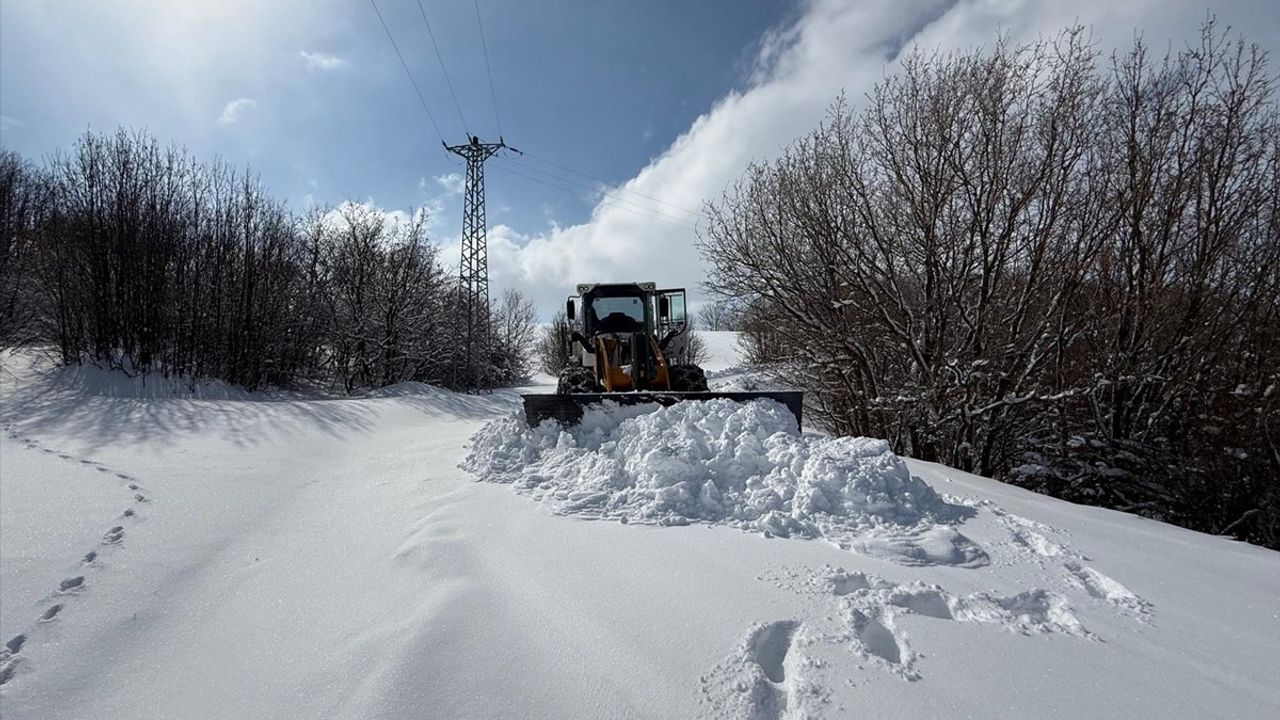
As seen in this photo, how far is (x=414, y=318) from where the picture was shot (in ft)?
53.9

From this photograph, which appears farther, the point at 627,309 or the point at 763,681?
the point at 627,309

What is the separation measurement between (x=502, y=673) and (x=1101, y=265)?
809 centimetres

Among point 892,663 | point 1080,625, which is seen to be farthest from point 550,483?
point 1080,625

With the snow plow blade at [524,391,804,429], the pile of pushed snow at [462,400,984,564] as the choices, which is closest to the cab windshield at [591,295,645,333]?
the snow plow blade at [524,391,804,429]

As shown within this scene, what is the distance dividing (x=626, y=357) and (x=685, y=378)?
897 millimetres

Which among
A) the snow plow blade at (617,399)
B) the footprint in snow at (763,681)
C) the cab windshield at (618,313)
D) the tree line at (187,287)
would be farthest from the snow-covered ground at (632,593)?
the tree line at (187,287)

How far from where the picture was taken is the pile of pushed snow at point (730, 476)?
128 inches

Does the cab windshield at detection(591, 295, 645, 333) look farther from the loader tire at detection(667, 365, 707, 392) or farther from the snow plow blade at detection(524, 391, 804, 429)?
the snow plow blade at detection(524, 391, 804, 429)

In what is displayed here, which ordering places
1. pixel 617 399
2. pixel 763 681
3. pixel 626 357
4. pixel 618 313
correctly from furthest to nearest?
pixel 618 313 < pixel 626 357 < pixel 617 399 < pixel 763 681

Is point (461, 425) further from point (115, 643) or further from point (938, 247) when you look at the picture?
point (938, 247)

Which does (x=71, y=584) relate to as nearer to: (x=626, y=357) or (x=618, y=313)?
(x=626, y=357)

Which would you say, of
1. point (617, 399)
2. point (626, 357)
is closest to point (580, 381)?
point (626, 357)

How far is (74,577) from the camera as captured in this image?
9.21ft

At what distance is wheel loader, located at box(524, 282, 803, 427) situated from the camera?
5.32 metres
